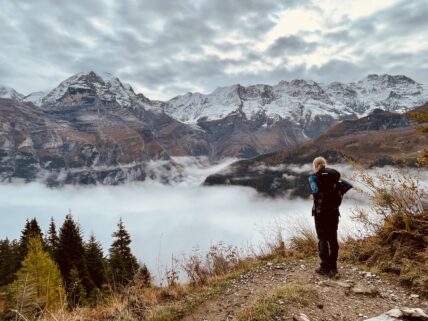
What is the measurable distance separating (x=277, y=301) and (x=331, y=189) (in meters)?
3.49

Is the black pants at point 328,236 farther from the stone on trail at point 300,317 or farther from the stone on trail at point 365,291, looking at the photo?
the stone on trail at point 300,317

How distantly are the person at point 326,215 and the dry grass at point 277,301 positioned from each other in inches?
78.4

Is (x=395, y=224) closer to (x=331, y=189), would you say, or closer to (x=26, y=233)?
(x=331, y=189)

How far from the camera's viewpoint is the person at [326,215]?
8.96 m

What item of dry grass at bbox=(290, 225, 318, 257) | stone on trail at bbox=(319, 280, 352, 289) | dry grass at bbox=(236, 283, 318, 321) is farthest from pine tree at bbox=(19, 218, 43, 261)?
dry grass at bbox=(236, 283, 318, 321)

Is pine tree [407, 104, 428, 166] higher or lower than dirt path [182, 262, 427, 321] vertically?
higher

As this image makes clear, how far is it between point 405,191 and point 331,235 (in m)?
2.14

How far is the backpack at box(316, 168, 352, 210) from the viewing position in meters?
8.96

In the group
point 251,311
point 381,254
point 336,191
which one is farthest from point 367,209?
point 251,311

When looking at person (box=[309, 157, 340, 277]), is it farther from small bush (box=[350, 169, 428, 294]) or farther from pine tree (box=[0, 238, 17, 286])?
pine tree (box=[0, 238, 17, 286])

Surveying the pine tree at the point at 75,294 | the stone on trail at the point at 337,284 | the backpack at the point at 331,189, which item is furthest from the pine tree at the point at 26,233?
the stone on trail at the point at 337,284

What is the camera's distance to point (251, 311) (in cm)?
634

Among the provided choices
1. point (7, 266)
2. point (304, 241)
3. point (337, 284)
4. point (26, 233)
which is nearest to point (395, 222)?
point (337, 284)

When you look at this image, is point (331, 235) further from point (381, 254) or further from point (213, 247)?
point (213, 247)
